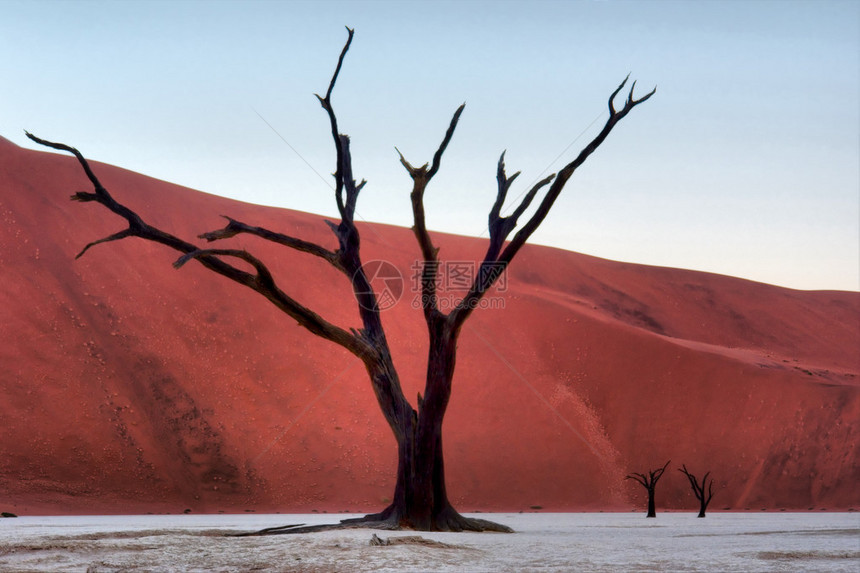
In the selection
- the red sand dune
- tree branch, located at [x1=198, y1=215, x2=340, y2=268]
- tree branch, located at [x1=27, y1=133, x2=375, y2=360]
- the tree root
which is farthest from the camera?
the red sand dune

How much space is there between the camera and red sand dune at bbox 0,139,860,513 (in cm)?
2875

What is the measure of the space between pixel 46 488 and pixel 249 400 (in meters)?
8.64

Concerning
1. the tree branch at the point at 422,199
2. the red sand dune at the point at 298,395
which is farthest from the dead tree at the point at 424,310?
the red sand dune at the point at 298,395

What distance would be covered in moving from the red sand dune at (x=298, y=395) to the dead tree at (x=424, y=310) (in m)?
14.8

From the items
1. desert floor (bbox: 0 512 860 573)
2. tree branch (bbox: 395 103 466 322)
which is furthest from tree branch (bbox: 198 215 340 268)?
desert floor (bbox: 0 512 860 573)

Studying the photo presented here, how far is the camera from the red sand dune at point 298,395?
28750 millimetres

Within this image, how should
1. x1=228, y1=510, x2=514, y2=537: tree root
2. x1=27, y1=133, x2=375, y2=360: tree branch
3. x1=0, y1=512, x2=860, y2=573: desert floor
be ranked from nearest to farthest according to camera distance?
x1=0, y1=512, x2=860, y2=573: desert floor
x1=228, y1=510, x2=514, y2=537: tree root
x1=27, y1=133, x2=375, y2=360: tree branch

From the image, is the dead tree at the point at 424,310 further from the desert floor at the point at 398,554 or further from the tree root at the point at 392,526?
the desert floor at the point at 398,554

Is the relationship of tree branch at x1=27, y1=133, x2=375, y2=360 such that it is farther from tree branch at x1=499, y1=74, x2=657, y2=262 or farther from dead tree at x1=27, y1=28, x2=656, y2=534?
tree branch at x1=499, y1=74, x2=657, y2=262

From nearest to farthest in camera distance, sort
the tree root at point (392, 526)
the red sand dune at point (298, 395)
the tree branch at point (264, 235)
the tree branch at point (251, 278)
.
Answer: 1. the tree root at point (392, 526)
2. the tree branch at point (264, 235)
3. the tree branch at point (251, 278)
4. the red sand dune at point (298, 395)

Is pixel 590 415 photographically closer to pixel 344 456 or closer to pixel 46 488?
pixel 344 456

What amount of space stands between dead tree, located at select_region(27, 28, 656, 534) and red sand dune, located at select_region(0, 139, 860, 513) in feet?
48.6

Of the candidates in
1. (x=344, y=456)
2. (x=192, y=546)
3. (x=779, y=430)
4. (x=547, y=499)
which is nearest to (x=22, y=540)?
(x=192, y=546)

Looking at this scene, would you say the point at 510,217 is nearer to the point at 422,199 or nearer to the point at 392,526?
the point at 422,199
